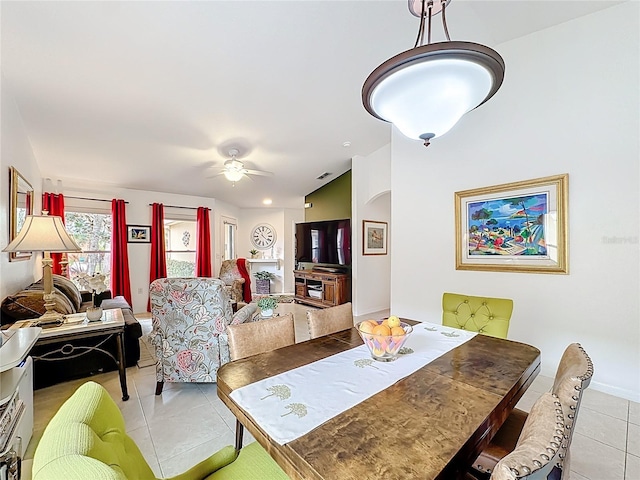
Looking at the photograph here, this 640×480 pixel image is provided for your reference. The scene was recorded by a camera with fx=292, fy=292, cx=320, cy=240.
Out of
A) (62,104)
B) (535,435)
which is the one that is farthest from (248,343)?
(62,104)

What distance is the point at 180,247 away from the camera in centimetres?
650

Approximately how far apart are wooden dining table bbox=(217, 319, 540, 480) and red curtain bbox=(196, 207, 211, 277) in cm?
536

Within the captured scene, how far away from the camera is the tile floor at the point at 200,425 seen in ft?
5.74

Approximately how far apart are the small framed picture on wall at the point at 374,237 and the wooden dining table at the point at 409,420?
13.1 ft

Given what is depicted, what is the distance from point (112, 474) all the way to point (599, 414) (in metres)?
3.25

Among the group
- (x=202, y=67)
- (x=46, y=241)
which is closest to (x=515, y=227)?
(x=202, y=67)

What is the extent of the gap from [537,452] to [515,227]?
2953 millimetres

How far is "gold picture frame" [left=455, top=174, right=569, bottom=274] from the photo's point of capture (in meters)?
2.81

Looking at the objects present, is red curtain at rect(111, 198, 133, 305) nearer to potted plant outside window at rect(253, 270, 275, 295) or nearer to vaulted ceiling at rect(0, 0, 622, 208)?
vaulted ceiling at rect(0, 0, 622, 208)

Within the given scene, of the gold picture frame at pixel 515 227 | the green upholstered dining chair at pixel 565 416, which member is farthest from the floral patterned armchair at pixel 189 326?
the gold picture frame at pixel 515 227

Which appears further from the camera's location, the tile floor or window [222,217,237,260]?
window [222,217,237,260]

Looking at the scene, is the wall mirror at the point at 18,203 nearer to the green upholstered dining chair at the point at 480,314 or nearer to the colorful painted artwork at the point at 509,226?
the green upholstered dining chair at the point at 480,314

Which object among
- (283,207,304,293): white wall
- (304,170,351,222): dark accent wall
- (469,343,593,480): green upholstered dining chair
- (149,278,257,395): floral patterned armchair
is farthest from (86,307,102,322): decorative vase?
(283,207,304,293): white wall

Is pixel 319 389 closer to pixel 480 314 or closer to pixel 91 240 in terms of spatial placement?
pixel 480 314
